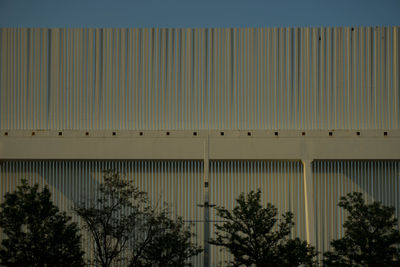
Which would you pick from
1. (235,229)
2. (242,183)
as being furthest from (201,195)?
(235,229)

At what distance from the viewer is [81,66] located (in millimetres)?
22094

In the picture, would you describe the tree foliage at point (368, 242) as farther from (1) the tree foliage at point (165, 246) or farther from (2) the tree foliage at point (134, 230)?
(2) the tree foliage at point (134, 230)

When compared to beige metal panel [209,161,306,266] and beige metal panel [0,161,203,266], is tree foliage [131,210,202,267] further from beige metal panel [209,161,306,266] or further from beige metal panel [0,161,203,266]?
beige metal panel [209,161,306,266]

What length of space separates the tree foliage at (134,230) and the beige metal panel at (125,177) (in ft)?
1.76

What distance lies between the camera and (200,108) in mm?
21969

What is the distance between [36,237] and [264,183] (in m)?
8.60

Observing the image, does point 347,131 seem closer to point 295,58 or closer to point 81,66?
point 295,58

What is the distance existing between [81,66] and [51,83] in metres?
1.31

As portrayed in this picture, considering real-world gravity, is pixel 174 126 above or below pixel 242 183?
above

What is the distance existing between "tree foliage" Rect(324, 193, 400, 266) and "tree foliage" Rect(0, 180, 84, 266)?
8.21 m

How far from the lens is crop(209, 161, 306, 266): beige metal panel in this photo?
22.0m

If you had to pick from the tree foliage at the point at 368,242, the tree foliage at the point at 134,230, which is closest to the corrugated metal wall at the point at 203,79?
the tree foliage at the point at 134,230

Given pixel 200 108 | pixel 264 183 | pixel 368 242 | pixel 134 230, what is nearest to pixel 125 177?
pixel 134 230

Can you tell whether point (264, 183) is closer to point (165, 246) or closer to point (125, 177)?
point (165, 246)
